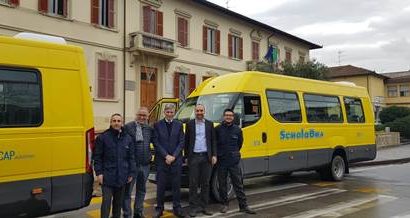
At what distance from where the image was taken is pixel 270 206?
9625mm

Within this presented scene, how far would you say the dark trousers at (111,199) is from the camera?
7102 mm

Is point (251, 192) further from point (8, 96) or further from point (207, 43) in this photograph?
point (207, 43)

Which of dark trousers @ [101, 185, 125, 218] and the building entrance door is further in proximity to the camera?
the building entrance door

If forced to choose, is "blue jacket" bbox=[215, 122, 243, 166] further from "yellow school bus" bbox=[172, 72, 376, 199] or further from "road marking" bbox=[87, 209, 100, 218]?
"road marking" bbox=[87, 209, 100, 218]

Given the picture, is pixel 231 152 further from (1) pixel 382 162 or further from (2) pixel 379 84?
(2) pixel 379 84

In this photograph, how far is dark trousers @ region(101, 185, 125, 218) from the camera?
7102mm

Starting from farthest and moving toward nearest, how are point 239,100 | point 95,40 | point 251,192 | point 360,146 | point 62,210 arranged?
1. point 95,40
2. point 360,146
3. point 251,192
4. point 239,100
5. point 62,210

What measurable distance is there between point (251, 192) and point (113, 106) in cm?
1473

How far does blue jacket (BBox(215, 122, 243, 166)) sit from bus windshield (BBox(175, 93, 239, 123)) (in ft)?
4.29

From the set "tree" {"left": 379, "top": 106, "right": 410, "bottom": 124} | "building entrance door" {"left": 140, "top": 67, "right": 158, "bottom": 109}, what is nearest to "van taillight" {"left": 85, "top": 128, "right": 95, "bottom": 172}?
"building entrance door" {"left": 140, "top": 67, "right": 158, "bottom": 109}

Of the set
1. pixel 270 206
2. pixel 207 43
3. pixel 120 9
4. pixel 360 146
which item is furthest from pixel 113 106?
pixel 270 206

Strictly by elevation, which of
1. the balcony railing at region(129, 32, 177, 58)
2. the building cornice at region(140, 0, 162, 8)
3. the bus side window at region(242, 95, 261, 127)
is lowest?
the bus side window at region(242, 95, 261, 127)

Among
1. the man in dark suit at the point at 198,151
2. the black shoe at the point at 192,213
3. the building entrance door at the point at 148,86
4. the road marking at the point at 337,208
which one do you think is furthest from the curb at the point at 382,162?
the building entrance door at the point at 148,86

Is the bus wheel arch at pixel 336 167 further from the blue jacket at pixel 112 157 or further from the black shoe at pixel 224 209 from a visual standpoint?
the blue jacket at pixel 112 157
